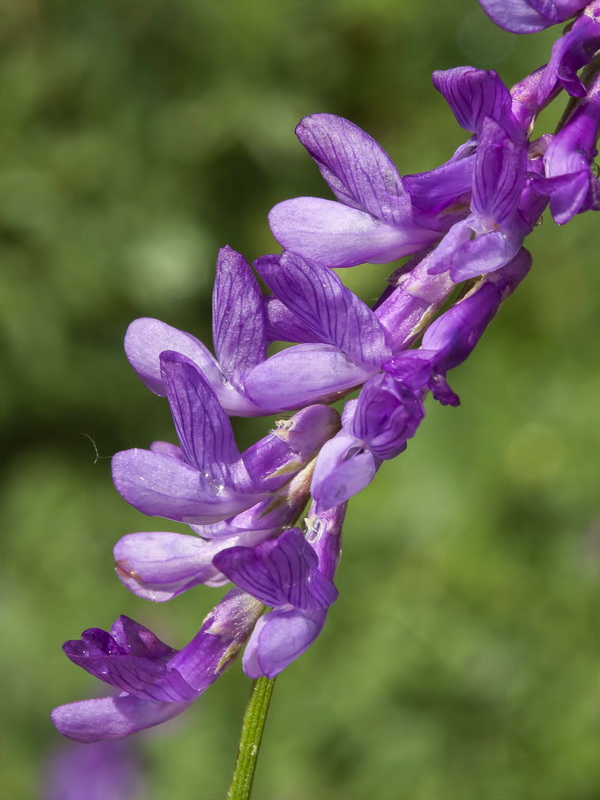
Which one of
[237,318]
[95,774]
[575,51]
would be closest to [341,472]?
[237,318]

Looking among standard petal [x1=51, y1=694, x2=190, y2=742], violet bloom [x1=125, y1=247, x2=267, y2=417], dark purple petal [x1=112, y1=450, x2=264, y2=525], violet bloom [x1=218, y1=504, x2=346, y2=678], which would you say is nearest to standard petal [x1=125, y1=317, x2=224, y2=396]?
violet bloom [x1=125, y1=247, x2=267, y2=417]

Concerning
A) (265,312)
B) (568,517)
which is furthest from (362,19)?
(265,312)

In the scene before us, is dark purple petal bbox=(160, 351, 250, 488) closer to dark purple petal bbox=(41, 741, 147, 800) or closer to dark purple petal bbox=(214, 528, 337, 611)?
dark purple petal bbox=(214, 528, 337, 611)

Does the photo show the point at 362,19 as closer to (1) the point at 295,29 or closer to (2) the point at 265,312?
(1) the point at 295,29

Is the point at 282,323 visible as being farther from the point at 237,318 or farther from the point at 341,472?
the point at 341,472

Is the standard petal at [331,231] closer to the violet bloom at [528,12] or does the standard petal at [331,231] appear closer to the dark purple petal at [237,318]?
the dark purple petal at [237,318]

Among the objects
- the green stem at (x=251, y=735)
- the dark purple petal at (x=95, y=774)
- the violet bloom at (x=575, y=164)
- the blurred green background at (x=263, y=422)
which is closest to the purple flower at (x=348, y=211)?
the violet bloom at (x=575, y=164)

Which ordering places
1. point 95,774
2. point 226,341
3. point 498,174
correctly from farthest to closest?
1. point 95,774
2. point 226,341
3. point 498,174
